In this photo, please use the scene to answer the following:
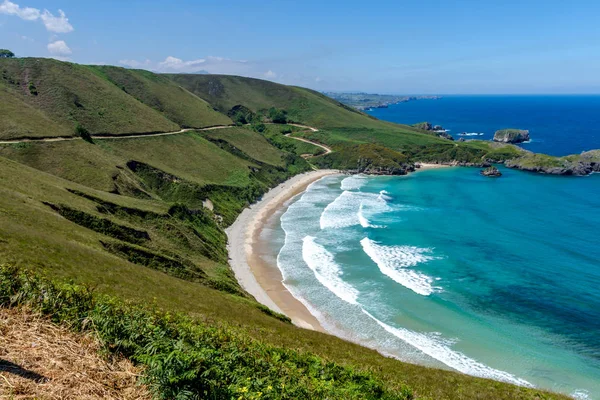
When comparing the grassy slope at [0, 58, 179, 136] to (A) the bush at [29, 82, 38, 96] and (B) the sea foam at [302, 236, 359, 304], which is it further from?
(B) the sea foam at [302, 236, 359, 304]

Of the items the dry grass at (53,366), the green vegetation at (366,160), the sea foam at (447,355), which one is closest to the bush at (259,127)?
the green vegetation at (366,160)

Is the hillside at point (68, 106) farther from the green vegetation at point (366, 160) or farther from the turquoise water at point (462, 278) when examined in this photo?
the turquoise water at point (462, 278)

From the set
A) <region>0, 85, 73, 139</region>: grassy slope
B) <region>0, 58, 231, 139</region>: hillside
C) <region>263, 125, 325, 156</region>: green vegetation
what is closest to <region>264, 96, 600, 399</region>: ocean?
<region>0, 85, 73, 139</region>: grassy slope

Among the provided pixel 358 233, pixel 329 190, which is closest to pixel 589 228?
pixel 358 233

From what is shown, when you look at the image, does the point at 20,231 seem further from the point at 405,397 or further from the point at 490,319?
the point at 490,319

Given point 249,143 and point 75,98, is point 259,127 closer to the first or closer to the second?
point 249,143

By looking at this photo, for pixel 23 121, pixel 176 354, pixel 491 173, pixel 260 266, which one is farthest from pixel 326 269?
pixel 491 173
